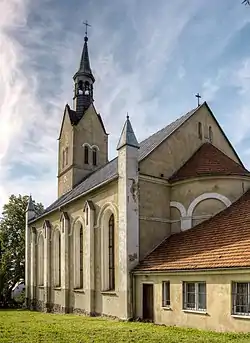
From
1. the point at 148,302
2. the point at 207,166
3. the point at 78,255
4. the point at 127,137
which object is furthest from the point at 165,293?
the point at 78,255

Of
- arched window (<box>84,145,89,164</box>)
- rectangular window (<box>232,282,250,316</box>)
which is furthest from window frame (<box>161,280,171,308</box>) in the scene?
arched window (<box>84,145,89,164</box>)

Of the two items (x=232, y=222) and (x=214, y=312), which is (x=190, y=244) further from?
(x=214, y=312)

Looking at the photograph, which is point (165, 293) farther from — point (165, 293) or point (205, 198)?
point (205, 198)

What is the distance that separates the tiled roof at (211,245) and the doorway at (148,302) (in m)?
0.95

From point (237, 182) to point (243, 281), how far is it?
769 centimetres

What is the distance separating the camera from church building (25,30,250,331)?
17.0 meters

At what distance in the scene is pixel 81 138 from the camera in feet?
130

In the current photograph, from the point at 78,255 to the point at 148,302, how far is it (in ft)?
29.0

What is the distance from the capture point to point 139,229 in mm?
22156

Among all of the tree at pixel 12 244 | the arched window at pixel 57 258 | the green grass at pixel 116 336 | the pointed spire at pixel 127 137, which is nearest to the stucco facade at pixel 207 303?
the green grass at pixel 116 336

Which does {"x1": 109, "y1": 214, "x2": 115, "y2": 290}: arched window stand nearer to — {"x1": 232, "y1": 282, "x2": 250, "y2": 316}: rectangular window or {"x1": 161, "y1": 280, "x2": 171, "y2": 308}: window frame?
{"x1": 161, "y1": 280, "x2": 171, "y2": 308}: window frame

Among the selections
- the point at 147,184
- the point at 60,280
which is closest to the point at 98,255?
the point at 147,184

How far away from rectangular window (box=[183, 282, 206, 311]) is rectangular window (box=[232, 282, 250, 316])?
1705 mm

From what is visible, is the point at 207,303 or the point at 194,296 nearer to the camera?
the point at 207,303
